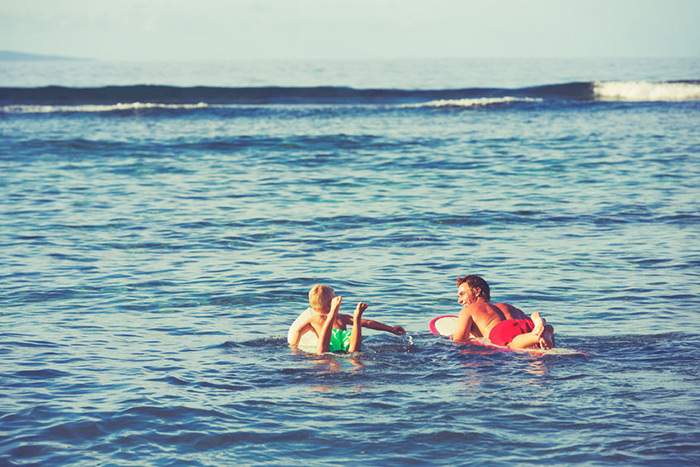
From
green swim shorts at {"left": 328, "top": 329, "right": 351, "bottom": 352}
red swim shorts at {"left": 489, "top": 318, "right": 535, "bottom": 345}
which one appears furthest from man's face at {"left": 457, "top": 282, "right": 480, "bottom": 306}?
green swim shorts at {"left": 328, "top": 329, "right": 351, "bottom": 352}

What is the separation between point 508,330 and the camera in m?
9.21

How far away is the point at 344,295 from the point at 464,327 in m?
2.52

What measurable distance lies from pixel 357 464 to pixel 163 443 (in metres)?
1.64

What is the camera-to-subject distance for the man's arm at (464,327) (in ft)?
31.1

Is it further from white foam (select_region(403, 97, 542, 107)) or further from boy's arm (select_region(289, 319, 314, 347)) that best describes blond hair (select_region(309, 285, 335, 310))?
white foam (select_region(403, 97, 542, 107))

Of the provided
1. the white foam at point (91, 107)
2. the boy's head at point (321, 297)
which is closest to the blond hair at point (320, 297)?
the boy's head at point (321, 297)

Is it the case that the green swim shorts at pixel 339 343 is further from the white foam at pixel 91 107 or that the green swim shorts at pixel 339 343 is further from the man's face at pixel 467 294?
the white foam at pixel 91 107

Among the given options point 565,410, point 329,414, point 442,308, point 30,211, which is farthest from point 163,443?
point 30,211

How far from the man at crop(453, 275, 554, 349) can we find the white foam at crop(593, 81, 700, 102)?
125 feet

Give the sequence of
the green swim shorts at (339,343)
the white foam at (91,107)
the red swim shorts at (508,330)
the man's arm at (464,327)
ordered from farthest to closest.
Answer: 1. the white foam at (91,107)
2. the man's arm at (464,327)
3. the red swim shorts at (508,330)
4. the green swim shorts at (339,343)

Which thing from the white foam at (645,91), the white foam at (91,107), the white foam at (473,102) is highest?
the white foam at (645,91)

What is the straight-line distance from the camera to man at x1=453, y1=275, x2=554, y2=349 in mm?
8836

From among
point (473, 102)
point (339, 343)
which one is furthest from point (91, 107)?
point (339, 343)

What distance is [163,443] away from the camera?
21.9ft
